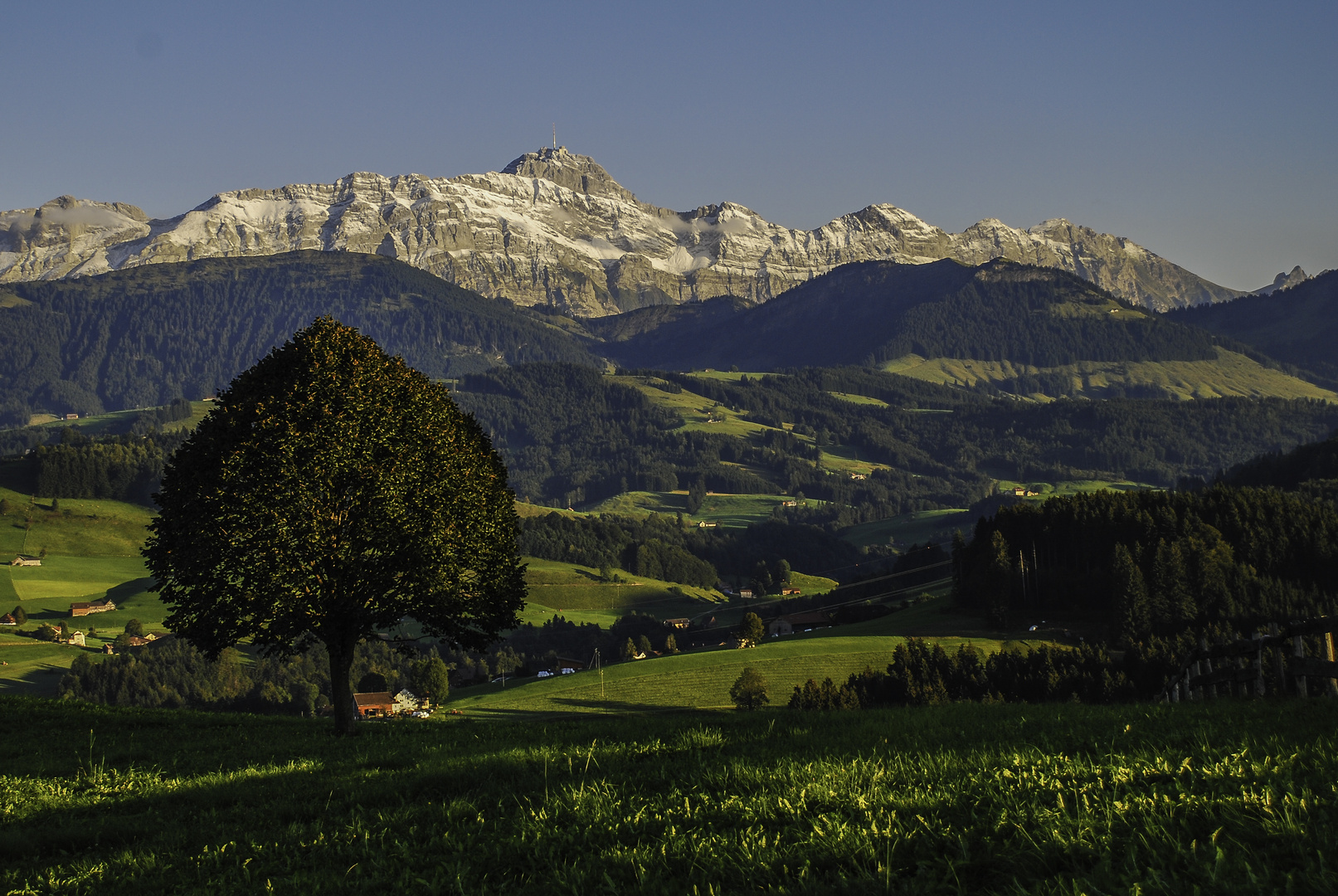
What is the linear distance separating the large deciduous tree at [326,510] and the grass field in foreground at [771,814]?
1548 cm

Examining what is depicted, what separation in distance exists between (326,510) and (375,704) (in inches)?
5495

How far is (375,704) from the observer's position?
541ft

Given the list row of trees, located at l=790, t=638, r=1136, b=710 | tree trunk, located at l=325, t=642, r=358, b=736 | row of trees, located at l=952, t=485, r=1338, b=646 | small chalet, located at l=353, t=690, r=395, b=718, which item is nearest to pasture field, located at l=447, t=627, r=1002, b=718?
row of trees, located at l=790, t=638, r=1136, b=710

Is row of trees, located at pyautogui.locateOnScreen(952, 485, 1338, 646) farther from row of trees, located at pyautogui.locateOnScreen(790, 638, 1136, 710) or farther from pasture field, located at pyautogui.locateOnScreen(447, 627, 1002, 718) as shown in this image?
row of trees, located at pyautogui.locateOnScreen(790, 638, 1136, 710)

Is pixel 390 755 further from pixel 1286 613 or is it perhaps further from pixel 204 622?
pixel 1286 613

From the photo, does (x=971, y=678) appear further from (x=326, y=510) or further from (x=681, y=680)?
(x=326, y=510)

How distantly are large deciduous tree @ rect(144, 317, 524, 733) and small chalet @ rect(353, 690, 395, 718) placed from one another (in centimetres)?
12248

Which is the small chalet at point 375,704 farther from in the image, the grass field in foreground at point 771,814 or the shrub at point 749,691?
the grass field in foreground at point 771,814

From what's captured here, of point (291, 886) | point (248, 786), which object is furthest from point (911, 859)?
point (248, 786)

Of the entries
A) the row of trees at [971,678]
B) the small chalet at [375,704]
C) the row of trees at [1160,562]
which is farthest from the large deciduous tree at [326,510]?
the row of trees at [1160,562]

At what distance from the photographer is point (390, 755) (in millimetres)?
18938

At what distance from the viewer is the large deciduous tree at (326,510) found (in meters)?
33.7

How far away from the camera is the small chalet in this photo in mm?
157438

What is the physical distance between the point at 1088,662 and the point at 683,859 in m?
124
